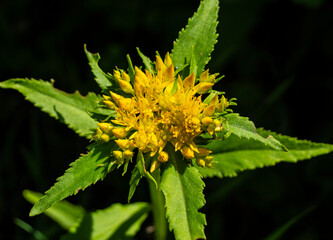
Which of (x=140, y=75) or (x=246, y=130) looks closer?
(x=246, y=130)

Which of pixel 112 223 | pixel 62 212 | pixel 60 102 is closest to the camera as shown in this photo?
pixel 60 102

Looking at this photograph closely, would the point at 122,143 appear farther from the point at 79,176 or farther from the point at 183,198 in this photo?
the point at 183,198

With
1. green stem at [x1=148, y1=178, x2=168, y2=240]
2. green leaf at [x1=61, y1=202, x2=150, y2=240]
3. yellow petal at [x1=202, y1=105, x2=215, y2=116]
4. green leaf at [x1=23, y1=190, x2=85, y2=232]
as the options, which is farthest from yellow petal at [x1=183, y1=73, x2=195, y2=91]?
green leaf at [x1=23, y1=190, x2=85, y2=232]

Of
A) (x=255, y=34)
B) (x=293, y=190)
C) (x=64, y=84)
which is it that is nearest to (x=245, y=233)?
(x=293, y=190)

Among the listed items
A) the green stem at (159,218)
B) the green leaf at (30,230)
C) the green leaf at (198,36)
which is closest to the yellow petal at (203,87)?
the green leaf at (198,36)

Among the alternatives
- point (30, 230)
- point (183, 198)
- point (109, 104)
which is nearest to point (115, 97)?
point (109, 104)

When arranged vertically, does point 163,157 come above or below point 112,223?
below
